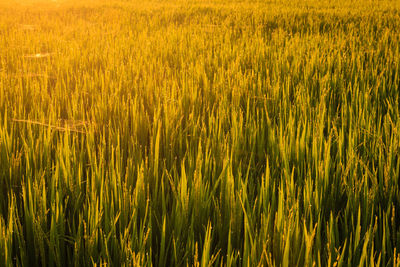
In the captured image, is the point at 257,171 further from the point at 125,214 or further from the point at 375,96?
the point at 375,96

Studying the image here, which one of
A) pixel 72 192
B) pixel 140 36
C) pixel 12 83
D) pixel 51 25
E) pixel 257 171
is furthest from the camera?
pixel 51 25

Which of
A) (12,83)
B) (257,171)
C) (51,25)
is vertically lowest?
(257,171)

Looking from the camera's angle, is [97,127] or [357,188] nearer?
[357,188]

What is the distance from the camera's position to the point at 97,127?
151cm

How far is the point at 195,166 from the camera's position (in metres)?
1.17

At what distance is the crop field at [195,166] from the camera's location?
76cm

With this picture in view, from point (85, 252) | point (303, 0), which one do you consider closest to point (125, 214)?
point (85, 252)

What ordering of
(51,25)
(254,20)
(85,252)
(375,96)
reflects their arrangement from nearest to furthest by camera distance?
(85,252), (375,96), (51,25), (254,20)

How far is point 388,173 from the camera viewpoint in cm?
105

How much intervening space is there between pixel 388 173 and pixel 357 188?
0.42 feet

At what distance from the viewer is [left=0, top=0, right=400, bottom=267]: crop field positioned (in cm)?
76

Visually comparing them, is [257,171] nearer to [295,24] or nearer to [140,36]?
[140,36]

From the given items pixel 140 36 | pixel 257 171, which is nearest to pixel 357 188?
pixel 257 171

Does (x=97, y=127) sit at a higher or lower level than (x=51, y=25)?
lower
